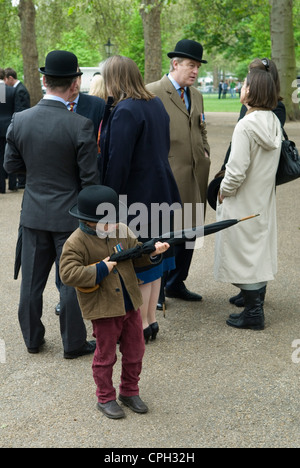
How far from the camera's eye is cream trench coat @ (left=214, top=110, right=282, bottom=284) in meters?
5.05

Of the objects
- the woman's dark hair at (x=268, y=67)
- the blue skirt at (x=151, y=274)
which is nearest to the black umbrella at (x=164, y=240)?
the blue skirt at (x=151, y=274)

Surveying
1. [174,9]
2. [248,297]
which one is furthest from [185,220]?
[174,9]

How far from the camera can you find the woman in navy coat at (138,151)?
4.60m

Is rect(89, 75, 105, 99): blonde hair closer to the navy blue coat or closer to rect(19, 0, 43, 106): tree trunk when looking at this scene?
the navy blue coat

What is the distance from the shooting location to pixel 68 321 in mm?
4746

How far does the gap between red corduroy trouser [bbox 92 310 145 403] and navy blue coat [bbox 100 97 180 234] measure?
45.0 inches

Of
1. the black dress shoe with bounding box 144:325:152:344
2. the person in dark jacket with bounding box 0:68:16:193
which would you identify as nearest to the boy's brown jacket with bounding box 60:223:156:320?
the black dress shoe with bounding box 144:325:152:344

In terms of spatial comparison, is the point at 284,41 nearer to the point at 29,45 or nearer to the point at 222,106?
the point at 29,45

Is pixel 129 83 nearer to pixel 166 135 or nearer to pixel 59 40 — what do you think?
pixel 166 135

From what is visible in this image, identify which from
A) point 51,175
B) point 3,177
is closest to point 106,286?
point 51,175

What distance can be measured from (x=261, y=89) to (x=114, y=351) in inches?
92.1

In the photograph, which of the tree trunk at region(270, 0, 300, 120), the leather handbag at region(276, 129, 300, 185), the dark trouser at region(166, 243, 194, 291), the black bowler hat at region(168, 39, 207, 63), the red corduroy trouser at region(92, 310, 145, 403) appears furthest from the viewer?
the tree trunk at region(270, 0, 300, 120)

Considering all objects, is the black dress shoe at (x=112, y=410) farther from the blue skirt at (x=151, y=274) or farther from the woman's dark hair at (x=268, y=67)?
the woman's dark hair at (x=268, y=67)
